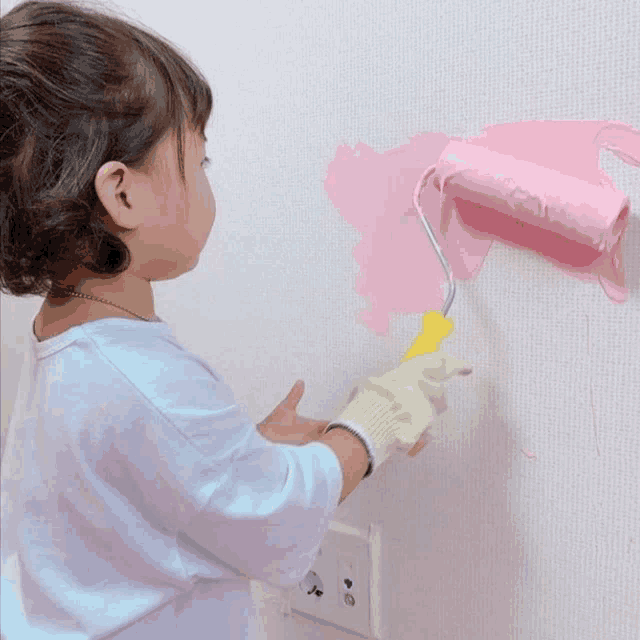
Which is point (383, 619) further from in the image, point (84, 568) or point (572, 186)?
point (572, 186)

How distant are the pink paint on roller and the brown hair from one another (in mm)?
182

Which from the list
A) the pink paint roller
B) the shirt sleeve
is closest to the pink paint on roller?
the pink paint roller

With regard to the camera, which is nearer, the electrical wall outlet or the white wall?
the white wall

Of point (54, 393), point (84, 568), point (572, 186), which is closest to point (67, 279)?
point (54, 393)

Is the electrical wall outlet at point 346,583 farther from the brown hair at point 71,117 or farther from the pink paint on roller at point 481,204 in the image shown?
the brown hair at point 71,117

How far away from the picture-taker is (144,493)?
1.50 ft

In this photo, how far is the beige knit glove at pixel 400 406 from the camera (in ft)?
1.64

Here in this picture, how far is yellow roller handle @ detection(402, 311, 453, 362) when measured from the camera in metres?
0.52

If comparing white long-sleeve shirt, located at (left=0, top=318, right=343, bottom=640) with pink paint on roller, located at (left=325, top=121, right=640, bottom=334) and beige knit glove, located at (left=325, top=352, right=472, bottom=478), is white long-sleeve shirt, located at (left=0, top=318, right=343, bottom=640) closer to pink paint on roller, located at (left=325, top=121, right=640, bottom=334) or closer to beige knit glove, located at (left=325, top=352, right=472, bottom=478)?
beige knit glove, located at (left=325, top=352, right=472, bottom=478)

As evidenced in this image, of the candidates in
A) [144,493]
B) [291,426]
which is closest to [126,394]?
[144,493]

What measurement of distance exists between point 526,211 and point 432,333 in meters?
0.12

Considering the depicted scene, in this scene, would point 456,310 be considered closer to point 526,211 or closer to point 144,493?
point 526,211

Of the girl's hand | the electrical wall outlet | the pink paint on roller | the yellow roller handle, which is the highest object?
the pink paint on roller

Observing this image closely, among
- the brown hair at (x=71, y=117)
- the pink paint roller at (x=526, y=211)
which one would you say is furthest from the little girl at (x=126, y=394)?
the pink paint roller at (x=526, y=211)
